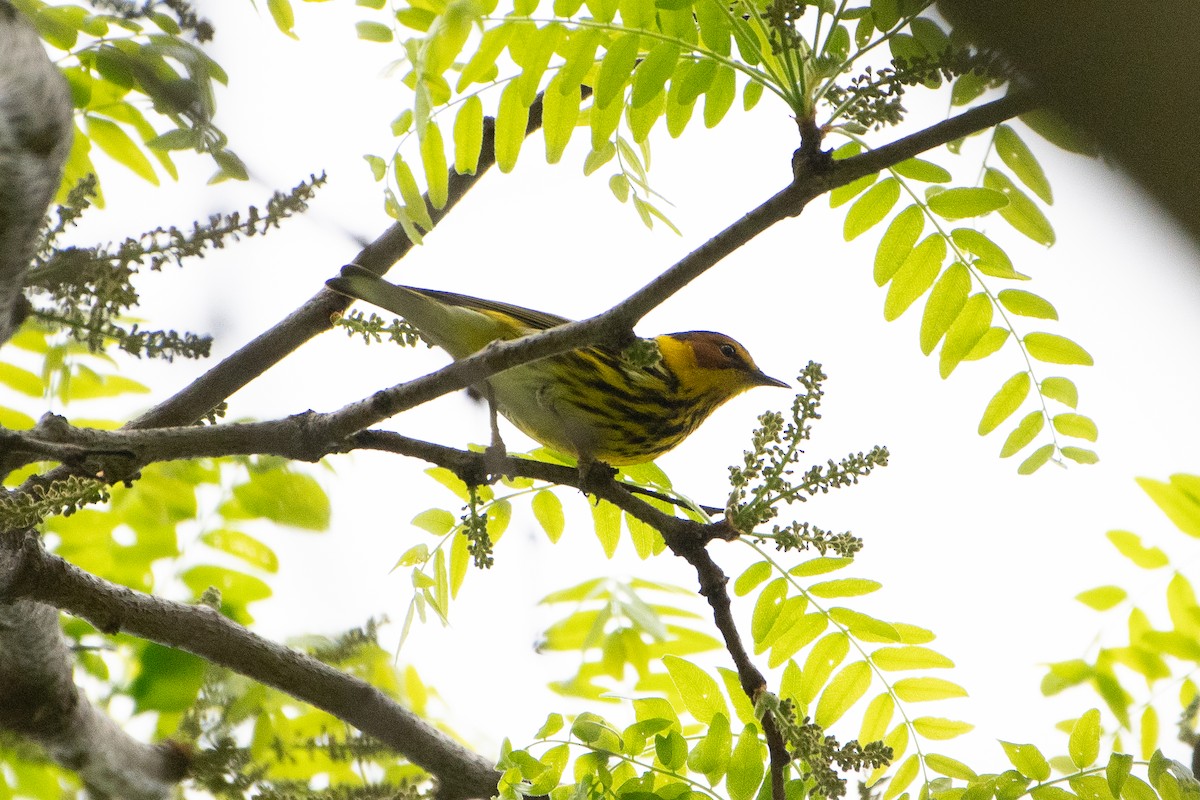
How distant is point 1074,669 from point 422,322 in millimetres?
2661

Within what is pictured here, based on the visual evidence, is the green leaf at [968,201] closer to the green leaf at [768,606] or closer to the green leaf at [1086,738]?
the green leaf at [768,606]

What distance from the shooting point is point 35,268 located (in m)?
2.09

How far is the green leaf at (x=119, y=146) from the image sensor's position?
3041mm

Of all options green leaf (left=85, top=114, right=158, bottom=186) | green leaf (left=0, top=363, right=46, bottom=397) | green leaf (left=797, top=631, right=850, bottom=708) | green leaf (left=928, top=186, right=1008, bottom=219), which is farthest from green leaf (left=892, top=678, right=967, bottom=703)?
green leaf (left=0, top=363, right=46, bottom=397)

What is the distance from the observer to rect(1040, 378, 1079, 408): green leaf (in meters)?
2.84

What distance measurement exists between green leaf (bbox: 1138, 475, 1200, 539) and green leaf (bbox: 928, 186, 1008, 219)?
141 cm

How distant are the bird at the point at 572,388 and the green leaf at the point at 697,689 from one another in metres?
1.25

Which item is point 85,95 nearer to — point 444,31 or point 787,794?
point 444,31

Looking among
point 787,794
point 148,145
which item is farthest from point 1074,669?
point 148,145

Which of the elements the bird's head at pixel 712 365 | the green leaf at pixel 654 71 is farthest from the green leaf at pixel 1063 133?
the bird's head at pixel 712 365

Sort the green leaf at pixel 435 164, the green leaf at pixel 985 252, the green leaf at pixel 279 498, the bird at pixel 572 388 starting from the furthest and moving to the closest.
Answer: the bird at pixel 572 388 < the green leaf at pixel 279 498 < the green leaf at pixel 985 252 < the green leaf at pixel 435 164

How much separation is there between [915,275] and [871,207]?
0.23 meters

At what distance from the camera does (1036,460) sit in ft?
9.53

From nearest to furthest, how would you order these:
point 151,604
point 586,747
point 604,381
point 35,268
Result: 1. point 35,268
2. point 586,747
3. point 151,604
4. point 604,381
